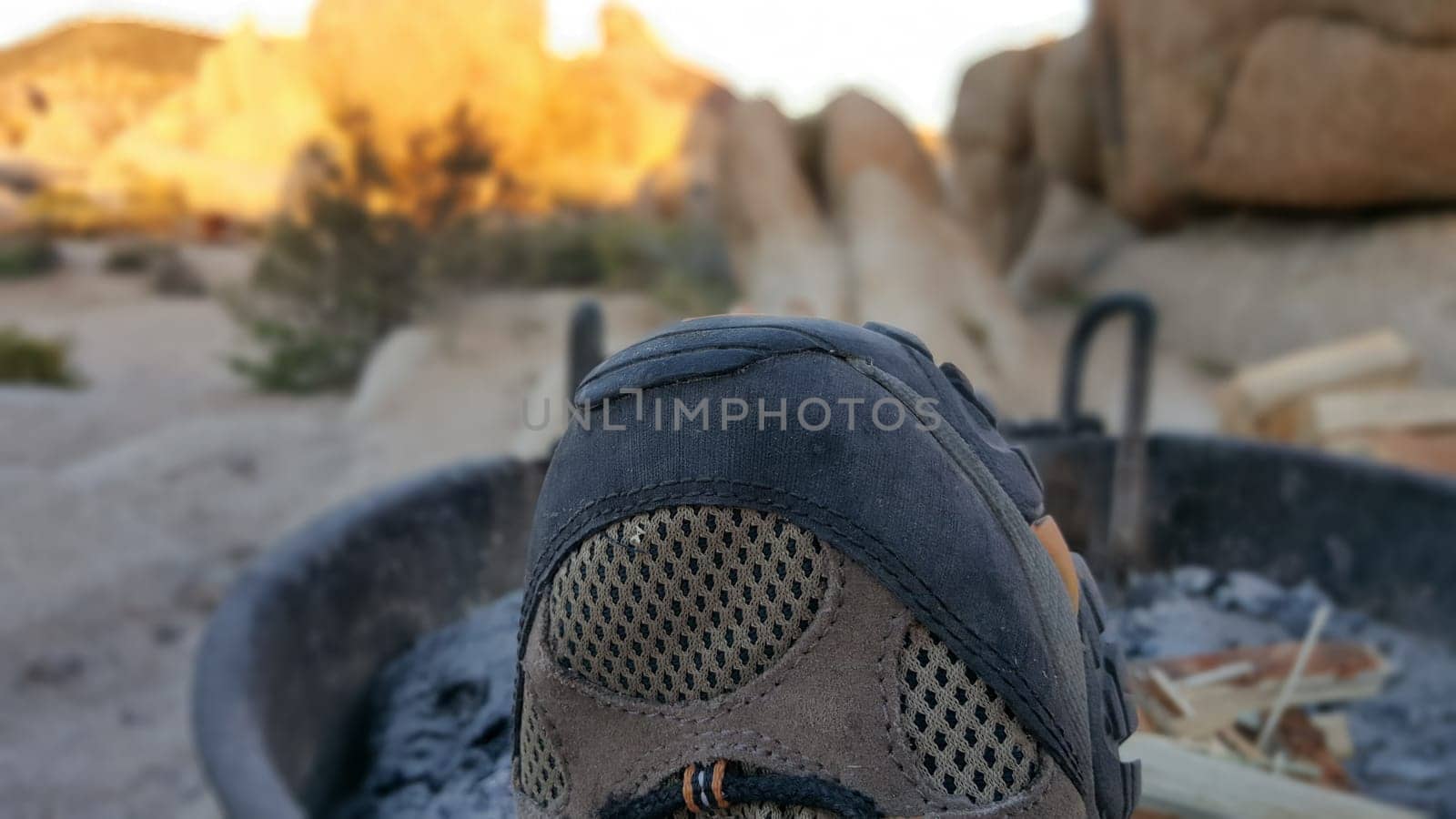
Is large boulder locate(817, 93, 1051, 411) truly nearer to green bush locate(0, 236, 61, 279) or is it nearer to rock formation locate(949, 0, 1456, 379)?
rock formation locate(949, 0, 1456, 379)

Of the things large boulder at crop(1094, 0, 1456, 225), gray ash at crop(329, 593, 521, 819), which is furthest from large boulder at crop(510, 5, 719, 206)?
gray ash at crop(329, 593, 521, 819)

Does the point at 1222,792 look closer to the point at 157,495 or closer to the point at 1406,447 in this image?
the point at 1406,447

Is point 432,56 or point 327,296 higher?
point 432,56

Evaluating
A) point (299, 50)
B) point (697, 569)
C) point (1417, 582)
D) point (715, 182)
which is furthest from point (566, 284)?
point (299, 50)

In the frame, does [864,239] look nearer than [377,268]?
Yes

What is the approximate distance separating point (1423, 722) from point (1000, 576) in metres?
1.58

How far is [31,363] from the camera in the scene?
25.2 ft

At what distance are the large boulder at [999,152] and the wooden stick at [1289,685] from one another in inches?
337

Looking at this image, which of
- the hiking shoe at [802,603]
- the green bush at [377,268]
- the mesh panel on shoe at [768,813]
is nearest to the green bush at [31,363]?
the green bush at [377,268]

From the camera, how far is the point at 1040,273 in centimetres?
877

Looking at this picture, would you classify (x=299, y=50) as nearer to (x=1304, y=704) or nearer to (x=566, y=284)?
(x=566, y=284)

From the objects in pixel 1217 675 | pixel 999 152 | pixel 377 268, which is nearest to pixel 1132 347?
pixel 1217 675

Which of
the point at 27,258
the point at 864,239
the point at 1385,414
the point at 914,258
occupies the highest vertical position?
the point at 864,239

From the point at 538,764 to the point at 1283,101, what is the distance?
22.8 ft
